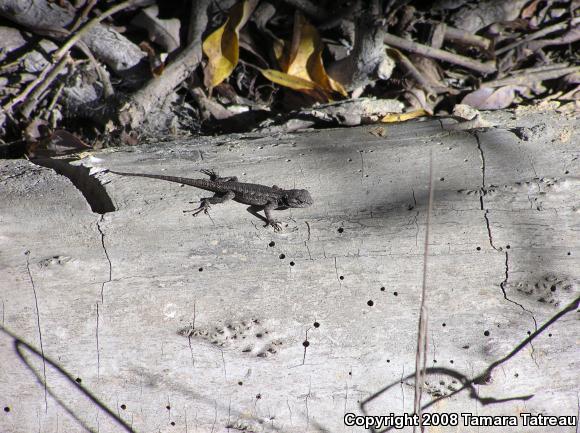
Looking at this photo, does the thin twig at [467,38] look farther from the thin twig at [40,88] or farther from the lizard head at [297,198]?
the thin twig at [40,88]

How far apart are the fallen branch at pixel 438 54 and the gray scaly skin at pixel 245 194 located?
2.23 metres

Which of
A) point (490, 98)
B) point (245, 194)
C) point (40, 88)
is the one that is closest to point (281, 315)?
point (245, 194)

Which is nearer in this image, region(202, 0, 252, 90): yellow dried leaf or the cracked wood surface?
the cracked wood surface

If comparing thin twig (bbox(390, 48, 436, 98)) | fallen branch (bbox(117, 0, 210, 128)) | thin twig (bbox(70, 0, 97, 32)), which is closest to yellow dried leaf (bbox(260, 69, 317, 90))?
fallen branch (bbox(117, 0, 210, 128))

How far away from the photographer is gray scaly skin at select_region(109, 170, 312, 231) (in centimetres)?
299

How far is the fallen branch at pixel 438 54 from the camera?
455 cm

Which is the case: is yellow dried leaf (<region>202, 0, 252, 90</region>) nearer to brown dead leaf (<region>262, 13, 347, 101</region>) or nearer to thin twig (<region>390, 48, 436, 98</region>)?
brown dead leaf (<region>262, 13, 347, 101</region>)

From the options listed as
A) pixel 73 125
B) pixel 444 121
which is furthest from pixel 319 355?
pixel 73 125

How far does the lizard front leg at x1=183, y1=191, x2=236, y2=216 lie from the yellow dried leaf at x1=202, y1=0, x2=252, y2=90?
67.6 inches

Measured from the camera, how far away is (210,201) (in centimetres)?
297

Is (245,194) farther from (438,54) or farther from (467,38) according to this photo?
(467,38)

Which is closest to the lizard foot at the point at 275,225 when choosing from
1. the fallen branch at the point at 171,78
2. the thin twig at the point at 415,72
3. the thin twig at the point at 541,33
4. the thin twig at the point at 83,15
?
the fallen branch at the point at 171,78

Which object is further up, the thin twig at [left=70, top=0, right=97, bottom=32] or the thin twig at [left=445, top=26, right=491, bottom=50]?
the thin twig at [left=70, top=0, right=97, bottom=32]

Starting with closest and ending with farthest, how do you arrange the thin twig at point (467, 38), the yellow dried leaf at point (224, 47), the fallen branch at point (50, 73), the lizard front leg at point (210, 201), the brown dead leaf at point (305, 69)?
the lizard front leg at point (210, 201)
the fallen branch at point (50, 73)
the yellow dried leaf at point (224, 47)
the brown dead leaf at point (305, 69)
the thin twig at point (467, 38)
